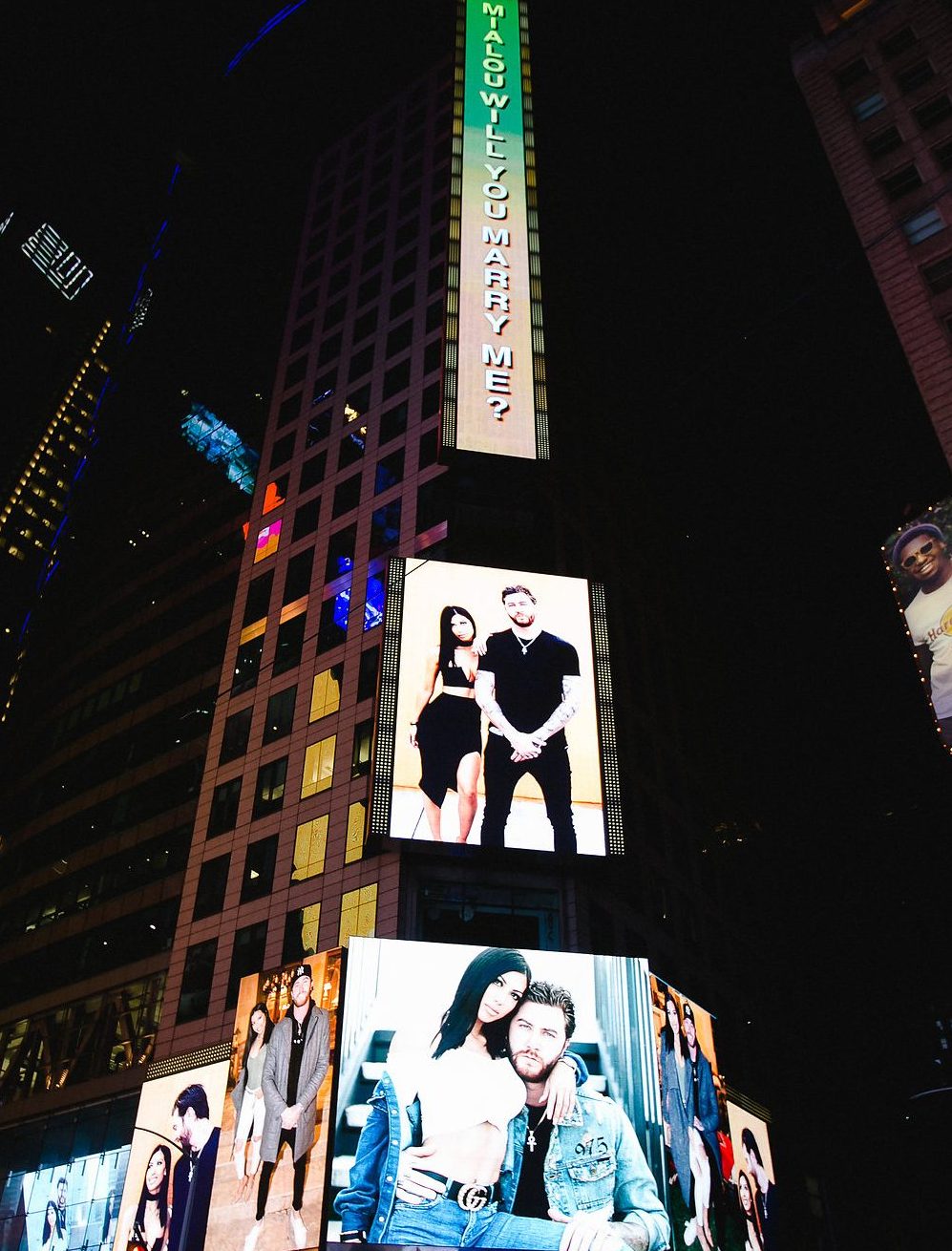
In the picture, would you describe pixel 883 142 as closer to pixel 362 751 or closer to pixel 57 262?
pixel 362 751

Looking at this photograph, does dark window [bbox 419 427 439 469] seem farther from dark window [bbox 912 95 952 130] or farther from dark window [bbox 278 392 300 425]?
dark window [bbox 912 95 952 130]

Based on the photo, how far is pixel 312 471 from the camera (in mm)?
56312

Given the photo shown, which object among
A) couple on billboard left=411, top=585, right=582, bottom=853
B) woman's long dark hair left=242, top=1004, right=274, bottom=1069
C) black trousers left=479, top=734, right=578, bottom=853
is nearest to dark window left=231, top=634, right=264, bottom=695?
couple on billboard left=411, top=585, right=582, bottom=853

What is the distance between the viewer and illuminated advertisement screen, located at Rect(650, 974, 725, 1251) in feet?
99.1

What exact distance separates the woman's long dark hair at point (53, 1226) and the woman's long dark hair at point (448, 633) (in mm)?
29416

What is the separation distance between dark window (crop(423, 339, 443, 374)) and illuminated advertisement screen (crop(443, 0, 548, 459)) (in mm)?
21073

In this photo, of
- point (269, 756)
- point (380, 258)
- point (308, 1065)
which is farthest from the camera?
point (380, 258)

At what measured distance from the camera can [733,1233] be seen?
105 ft

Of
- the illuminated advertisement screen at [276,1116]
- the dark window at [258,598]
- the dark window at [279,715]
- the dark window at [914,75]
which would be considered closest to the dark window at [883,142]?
the dark window at [914,75]

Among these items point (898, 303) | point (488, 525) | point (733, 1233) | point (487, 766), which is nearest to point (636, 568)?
point (488, 525)

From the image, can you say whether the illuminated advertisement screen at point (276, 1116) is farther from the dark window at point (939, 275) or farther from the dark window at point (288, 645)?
the dark window at point (939, 275)

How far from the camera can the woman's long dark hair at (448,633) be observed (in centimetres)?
3303

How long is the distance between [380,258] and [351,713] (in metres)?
31.0

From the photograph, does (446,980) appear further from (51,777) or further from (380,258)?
(380,258)
